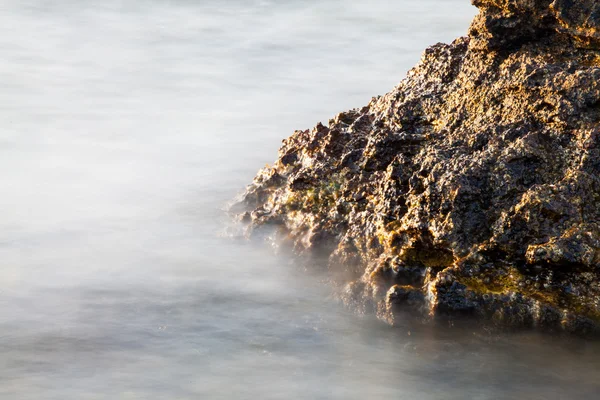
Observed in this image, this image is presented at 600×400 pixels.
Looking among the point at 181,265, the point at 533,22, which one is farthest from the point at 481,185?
the point at 181,265

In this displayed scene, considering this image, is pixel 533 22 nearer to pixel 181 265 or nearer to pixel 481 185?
pixel 481 185

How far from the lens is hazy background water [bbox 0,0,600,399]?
3918mm

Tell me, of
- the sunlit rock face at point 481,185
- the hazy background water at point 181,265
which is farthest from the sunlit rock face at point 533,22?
the hazy background water at point 181,265

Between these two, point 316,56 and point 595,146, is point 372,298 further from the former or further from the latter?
point 316,56

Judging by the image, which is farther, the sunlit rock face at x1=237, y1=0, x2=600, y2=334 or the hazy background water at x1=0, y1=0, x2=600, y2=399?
the sunlit rock face at x1=237, y1=0, x2=600, y2=334

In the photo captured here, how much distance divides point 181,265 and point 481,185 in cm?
203

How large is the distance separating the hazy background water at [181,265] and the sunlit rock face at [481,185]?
0.66 feet

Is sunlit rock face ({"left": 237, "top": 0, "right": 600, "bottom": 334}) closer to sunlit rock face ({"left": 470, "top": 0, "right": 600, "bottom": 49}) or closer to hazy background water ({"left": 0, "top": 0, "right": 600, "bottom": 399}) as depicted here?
sunlit rock face ({"left": 470, "top": 0, "right": 600, "bottom": 49})

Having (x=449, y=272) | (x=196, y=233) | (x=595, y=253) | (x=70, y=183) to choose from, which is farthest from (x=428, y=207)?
(x=70, y=183)

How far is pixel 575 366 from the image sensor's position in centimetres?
391

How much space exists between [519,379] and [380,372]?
2.16ft

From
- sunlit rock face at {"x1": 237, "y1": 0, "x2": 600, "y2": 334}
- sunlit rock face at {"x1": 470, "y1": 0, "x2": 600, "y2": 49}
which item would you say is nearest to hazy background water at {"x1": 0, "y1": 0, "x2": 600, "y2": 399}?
sunlit rock face at {"x1": 237, "y1": 0, "x2": 600, "y2": 334}

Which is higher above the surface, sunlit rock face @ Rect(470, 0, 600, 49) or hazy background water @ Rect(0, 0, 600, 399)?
sunlit rock face @ Rect(470, 0, 600, 49)

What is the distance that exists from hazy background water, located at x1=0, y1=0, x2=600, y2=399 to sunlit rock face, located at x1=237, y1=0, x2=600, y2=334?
20 cm
